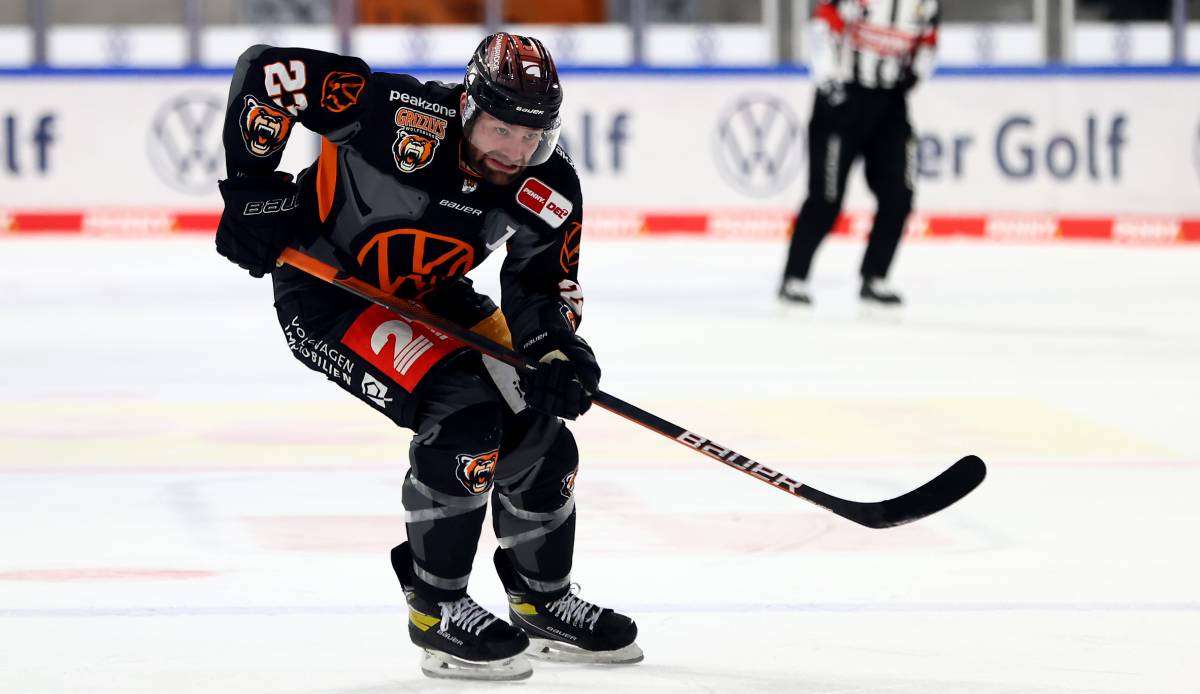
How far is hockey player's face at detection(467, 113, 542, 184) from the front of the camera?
3.00 metres

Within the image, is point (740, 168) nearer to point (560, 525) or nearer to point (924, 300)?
point (924, 300)

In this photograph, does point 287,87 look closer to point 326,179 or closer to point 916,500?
point 326,179

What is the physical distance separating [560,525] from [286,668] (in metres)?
0.48

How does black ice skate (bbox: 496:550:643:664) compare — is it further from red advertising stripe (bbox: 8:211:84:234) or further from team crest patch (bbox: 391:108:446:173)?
red advertising stripe (bbox: 8:211:84:234)

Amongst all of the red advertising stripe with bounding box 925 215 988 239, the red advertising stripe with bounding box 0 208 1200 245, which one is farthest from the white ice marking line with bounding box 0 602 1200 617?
the red advertising stripe with bounding box 925 215 988 239

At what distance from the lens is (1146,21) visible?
11.3 m

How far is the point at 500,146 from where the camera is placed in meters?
3.00

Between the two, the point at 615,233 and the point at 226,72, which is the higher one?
the point at 226,72

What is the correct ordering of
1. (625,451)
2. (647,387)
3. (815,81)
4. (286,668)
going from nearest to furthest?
1. (286,668)
2. (625,451)
3. (647,387)
4. (815,81)

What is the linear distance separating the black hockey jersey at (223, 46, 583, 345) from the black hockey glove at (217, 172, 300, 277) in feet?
0.14

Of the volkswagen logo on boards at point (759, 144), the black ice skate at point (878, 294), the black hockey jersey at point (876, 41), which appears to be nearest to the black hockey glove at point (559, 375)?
the black ice skate at point (878, 294)

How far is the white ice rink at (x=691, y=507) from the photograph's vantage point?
3014mm

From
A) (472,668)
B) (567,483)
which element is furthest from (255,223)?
(472,668)

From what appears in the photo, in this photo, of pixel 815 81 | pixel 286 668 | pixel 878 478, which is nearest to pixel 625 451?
pixel 878 478
